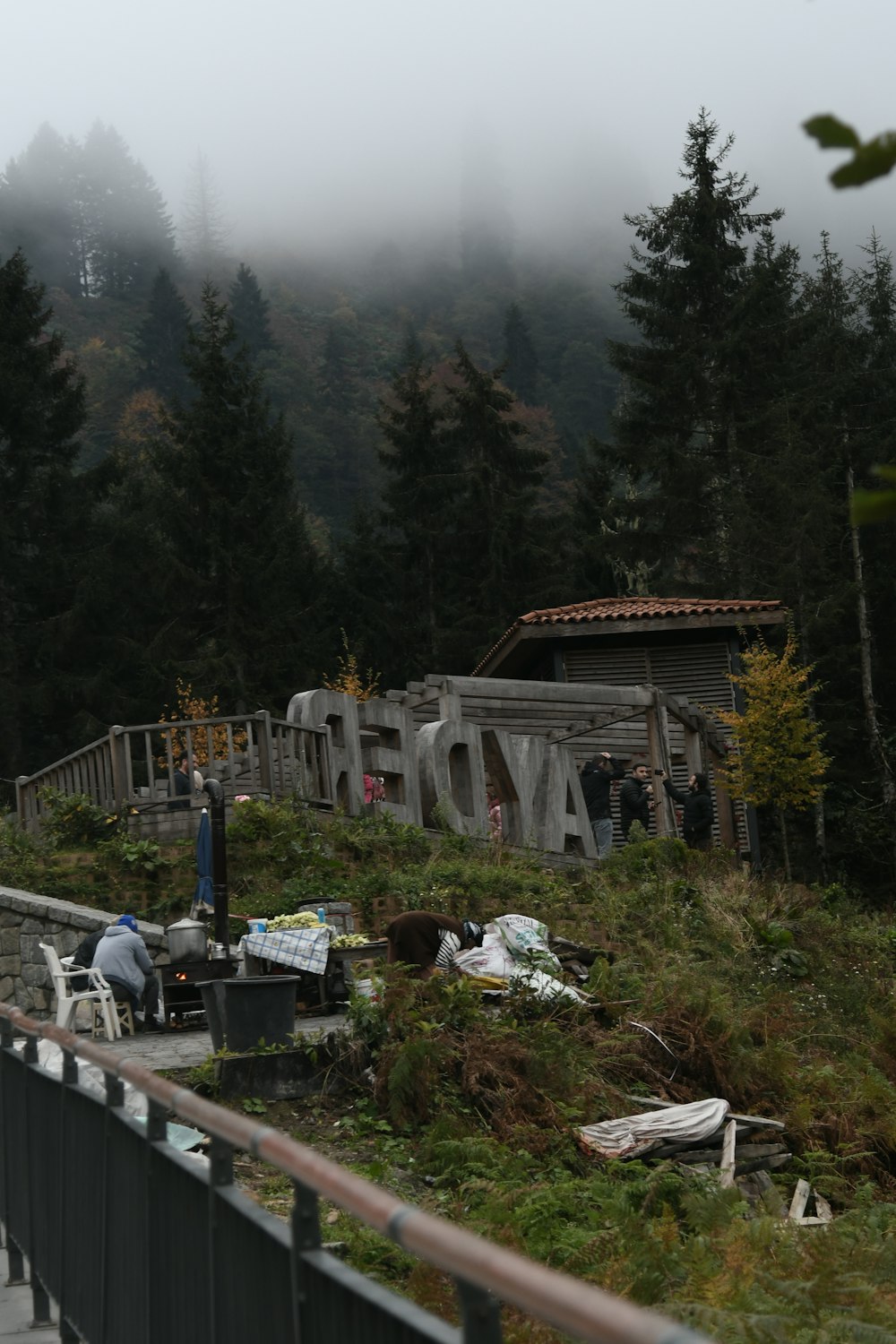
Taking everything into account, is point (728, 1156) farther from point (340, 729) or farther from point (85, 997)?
point (340, 729)

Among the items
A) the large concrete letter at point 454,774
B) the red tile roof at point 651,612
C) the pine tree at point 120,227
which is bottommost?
the large concrete letter at point 454,774

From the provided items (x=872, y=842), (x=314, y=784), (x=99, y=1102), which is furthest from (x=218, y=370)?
(x=99, y=1102)

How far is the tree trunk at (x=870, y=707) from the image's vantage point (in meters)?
35.3

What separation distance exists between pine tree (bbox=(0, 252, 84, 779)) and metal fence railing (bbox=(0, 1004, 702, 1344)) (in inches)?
1367

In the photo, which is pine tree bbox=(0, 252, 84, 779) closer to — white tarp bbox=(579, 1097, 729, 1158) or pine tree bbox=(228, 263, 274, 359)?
white tarp bbox=(579, 1097, 729, 1158)

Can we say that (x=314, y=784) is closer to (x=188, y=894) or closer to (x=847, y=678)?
(x=188, y=894)

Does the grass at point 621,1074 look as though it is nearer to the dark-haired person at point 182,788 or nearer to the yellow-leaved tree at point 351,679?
the dark-haired person at point 182,788

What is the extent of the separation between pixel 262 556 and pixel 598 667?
15276 millimetres

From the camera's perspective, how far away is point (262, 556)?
43844mm

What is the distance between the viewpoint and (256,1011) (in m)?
10.2

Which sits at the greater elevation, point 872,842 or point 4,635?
point 4,635

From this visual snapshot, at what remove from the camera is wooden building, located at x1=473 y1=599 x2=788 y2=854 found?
3066 cm

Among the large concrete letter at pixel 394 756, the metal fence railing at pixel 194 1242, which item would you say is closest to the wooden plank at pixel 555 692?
the large concrete letter at pixel 394 756

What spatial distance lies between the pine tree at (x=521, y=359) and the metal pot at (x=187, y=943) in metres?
67.6
